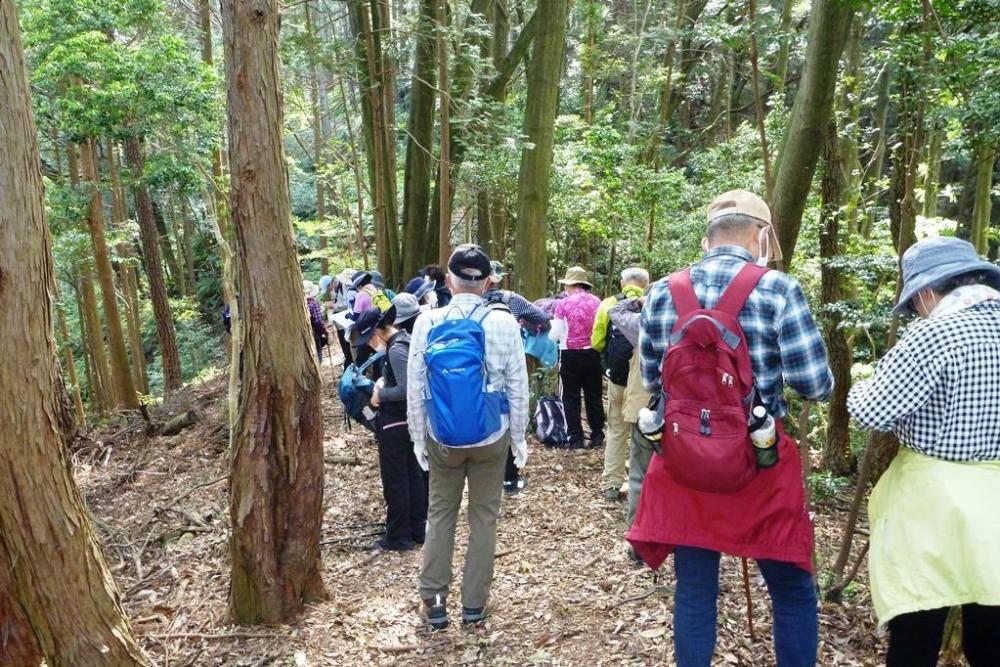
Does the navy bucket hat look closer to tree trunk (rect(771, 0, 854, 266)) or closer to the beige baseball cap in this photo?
the beige baseball cap

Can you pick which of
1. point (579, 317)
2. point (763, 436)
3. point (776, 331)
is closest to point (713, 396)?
point (763, 436)

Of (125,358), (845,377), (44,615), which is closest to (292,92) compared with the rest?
(125,358)

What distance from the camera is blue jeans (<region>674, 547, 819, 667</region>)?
2.87m

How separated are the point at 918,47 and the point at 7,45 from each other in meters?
4.58

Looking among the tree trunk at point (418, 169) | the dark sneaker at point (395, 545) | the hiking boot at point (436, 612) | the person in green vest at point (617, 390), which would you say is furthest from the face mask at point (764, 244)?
the tree trunk at point (418, 169)

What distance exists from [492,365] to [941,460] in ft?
7.32

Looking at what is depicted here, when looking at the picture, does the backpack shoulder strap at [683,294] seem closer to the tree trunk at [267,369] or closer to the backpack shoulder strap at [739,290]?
the backpack shoulder strap at [739,290]

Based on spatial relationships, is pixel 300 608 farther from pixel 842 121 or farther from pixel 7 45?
pixel 842 121

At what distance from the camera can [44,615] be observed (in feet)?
10.5

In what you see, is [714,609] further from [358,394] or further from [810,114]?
[810,114]

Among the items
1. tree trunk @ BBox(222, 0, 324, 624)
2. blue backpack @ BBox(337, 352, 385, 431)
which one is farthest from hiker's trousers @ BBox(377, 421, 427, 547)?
tree trunk @ BBox(222, 0, 324, 624)

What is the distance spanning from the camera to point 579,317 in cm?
737

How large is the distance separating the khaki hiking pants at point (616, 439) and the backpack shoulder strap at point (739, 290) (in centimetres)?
350

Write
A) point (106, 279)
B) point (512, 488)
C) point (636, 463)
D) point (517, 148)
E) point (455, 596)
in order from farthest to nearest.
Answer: point (106, 279) → point (517, 148) → point (512, 488) → point (636, 463) → point (455, 596)
